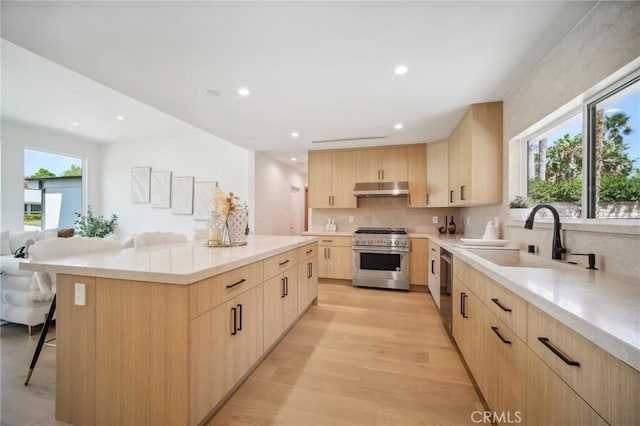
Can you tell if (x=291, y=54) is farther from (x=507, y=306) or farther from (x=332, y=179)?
(x=332, y=179)

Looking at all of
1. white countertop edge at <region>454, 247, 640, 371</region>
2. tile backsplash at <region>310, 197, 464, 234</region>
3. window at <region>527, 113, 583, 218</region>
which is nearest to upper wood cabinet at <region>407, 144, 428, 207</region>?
tile backsplash at <region>310, 197, 464, 234</region>

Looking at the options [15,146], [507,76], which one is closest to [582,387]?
[507,76]

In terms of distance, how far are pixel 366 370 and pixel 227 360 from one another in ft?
3.52

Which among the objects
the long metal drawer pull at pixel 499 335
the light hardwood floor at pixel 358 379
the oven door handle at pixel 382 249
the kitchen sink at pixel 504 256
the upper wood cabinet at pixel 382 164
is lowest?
the light hardwood floor at pixel 358 379

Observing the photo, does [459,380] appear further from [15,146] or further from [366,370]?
[15,146]

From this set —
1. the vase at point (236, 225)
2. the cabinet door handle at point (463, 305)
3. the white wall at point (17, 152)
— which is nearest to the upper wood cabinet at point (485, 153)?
the cabinet door handle at point (463, 305)

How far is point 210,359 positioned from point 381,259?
317 centimetres

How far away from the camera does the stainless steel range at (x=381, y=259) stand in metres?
3.99

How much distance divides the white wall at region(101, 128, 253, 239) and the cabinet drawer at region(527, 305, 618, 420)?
15.4ft

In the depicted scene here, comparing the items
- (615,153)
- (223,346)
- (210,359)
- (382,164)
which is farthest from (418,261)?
(210,359)

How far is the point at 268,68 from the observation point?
2131 millimetres

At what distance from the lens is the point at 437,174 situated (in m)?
4.21

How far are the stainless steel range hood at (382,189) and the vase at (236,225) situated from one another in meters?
2.60

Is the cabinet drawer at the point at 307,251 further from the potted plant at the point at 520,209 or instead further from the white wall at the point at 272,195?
the white wall at the point at 272,195
